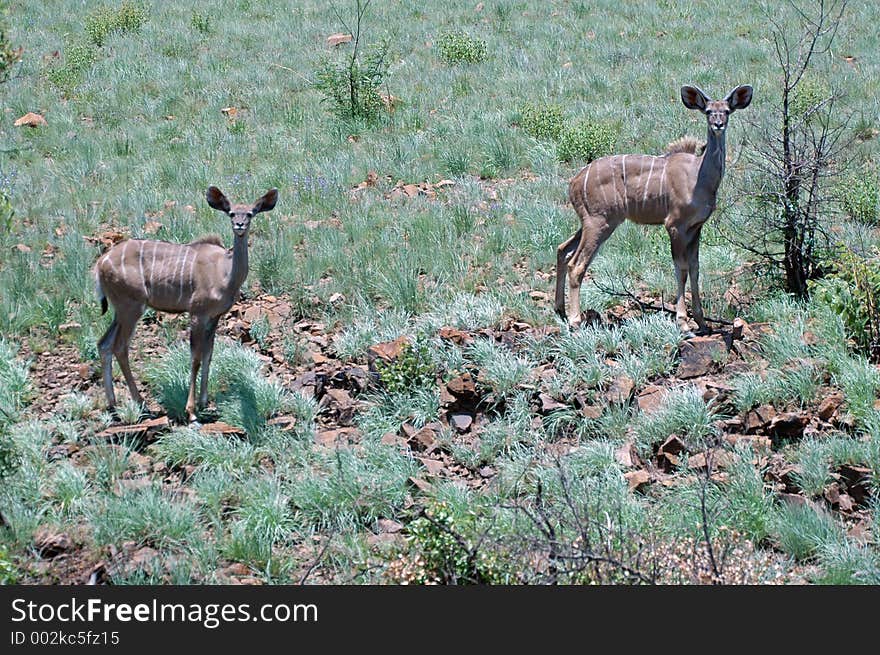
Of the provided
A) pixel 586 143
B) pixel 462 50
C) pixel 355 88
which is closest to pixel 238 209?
pixel 586 143

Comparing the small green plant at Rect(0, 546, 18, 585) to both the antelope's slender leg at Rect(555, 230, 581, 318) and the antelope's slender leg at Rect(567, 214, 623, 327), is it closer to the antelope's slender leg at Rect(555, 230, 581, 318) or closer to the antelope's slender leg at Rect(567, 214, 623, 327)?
the antelope's slender leg at Rect(567, 214, 623, 327)

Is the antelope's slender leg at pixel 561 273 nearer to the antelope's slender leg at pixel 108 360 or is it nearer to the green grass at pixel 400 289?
the green grass at pixel 400 289

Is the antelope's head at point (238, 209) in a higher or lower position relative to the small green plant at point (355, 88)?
lower

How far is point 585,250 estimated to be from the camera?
9.54m

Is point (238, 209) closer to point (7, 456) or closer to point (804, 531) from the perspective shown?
point (7, 456)

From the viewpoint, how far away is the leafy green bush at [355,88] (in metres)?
16.4

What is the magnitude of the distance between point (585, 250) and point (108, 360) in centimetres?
454

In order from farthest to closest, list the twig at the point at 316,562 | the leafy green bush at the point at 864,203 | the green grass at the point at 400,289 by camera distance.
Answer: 1. the leafy green bush at the point at 864,203
2. the green grass at the point at 400,289
3. the twig at the point at 316,562

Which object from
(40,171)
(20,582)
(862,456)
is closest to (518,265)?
(862,456)

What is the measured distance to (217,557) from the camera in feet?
20.9

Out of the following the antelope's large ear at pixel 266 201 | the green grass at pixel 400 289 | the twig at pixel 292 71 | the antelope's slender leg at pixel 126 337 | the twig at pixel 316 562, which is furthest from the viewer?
the twig at pixel 292 71

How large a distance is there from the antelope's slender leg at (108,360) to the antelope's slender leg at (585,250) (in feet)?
13.8

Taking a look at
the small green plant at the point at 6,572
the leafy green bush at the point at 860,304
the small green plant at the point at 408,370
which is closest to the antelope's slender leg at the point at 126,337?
the small green plant at the point at 408,370

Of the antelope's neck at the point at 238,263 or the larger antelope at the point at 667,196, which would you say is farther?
the larger antelope at the point at 667,196
